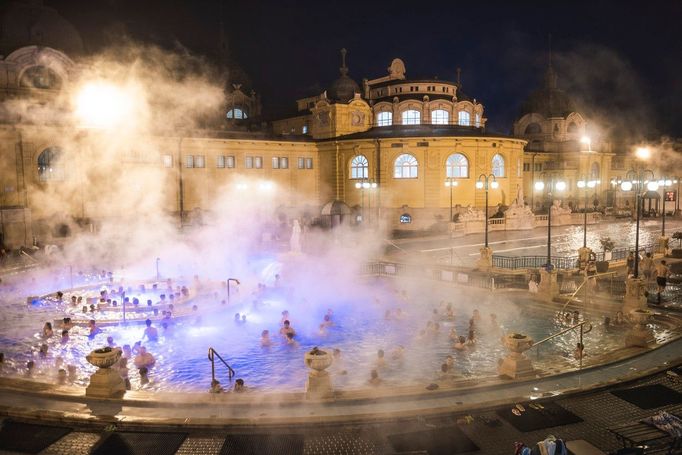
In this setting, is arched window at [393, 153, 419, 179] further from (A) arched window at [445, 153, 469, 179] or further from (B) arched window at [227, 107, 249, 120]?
(B) arched window at [227, 107, 249, 120]

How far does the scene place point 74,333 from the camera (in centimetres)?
1862

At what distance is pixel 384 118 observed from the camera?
52.7m

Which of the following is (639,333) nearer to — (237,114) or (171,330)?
(171,330)

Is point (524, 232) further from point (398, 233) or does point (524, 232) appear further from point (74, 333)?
point (74, 333)

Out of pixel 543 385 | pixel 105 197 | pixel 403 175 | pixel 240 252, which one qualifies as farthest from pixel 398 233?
pixel 543 385

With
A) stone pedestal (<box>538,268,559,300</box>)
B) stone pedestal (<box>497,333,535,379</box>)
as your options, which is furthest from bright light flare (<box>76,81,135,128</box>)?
stone pedestal (<box>497,333,535,379</box>)

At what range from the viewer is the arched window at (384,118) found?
52.3 metres

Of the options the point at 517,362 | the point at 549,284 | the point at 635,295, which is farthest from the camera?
the point at 549,284

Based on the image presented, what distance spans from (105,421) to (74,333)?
9633 millimetres

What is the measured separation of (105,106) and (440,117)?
29.2 metres

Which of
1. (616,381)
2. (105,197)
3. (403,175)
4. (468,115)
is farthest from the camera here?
(468,115)

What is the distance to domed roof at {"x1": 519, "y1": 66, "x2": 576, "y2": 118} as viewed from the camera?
2596 inches

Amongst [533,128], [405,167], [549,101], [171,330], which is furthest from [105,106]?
[549,101]

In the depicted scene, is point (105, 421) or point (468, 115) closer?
point (105, 421)
